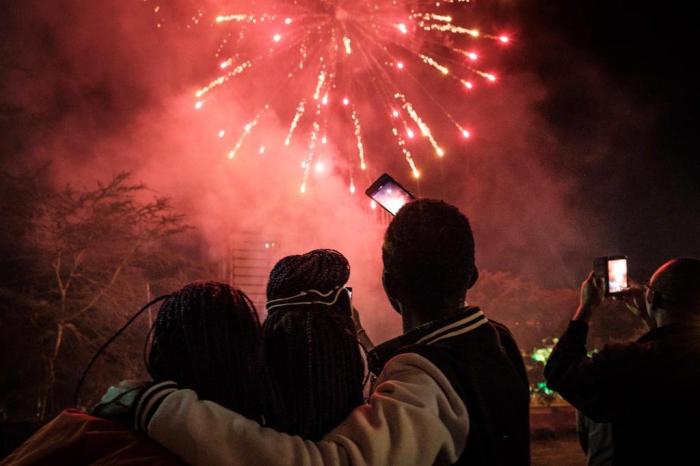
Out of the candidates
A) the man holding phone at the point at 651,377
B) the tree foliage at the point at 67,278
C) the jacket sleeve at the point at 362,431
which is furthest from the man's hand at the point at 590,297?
the tree foliage at the point at 67,278

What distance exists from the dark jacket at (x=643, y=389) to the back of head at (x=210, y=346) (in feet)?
4.86

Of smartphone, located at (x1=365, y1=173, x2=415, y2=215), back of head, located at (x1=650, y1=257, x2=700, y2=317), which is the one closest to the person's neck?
smartphone, located at (x1=365, y1=173, x2=415, y2=215)

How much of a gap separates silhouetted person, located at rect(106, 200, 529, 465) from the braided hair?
73 millimetres

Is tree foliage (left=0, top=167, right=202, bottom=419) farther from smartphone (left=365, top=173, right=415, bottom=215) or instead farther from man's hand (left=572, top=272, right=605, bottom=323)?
man's hand (left=572, top=272, right=605, bottom=323)

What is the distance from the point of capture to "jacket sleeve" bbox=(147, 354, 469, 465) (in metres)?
1.03

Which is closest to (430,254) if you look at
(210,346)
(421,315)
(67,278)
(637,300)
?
(421,315)

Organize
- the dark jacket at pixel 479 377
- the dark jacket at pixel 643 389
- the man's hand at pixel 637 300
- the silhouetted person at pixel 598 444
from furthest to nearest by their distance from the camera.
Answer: the man's hand at pixel 637 300 → the silhouetted person at pixel 598 444 → the dark jacket at pixel 643 389 → the dark jacket at pixel 479 377

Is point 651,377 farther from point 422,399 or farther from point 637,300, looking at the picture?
point 422,399

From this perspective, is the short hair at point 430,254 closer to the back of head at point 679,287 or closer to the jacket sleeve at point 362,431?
the jacket sleeve at point 362,431

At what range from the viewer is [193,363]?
1.19m

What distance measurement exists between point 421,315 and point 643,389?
1.12 m

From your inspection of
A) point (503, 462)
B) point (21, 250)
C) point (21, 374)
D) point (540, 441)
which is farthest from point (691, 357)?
point (21, 250)

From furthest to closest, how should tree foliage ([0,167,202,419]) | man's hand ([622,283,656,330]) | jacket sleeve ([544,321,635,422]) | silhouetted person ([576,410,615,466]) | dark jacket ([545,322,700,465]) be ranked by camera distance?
tree foliage ([0,167,202,419])
man's hand ([622,283,656,330])
silhouetted person ([576,410,615,466])
jacket sleeve ([544,321,635,422])
dark jacket ([545,322,700,465])

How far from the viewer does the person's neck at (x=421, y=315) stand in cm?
147
